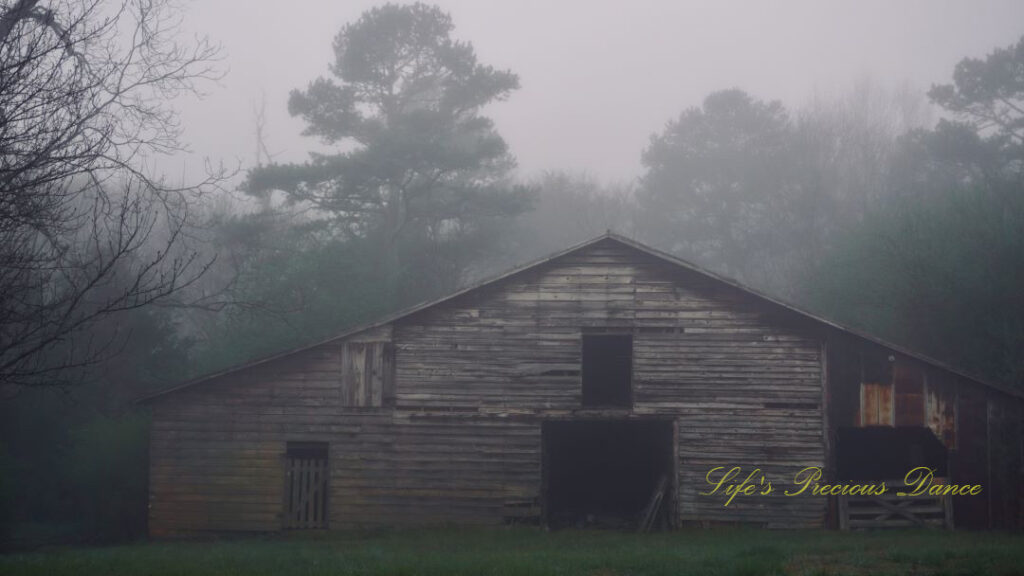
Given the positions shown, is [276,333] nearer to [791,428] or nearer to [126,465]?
[126,465]

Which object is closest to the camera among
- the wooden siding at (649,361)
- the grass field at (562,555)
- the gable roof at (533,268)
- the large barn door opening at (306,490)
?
the grass field at (562,555)

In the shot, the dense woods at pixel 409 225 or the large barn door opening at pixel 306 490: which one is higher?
the dense woods at pixel 409 225

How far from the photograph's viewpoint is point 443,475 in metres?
20.3

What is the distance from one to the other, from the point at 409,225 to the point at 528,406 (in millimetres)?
23402

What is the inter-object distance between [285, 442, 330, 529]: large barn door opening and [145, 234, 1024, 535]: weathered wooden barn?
0.05 m

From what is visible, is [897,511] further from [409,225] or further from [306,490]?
[409,225]

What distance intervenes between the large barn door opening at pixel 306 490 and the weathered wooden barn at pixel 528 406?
46 millimetres

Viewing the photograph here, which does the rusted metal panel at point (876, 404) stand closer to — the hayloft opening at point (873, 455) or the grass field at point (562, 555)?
the grass field at point (562, 555)

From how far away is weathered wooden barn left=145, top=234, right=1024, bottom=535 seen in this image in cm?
2002

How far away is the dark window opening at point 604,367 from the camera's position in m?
24.5

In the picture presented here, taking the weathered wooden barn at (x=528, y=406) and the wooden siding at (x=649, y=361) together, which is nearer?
the weathered wooden barn at (x=528, y=406)

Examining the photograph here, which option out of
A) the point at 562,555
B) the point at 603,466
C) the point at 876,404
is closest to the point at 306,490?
the point at 562,555

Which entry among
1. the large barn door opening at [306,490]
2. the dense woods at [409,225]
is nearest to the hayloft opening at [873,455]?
the dense woods at [409,225]

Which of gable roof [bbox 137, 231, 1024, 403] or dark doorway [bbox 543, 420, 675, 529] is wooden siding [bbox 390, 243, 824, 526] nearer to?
gable roof [bbox 137, 231, 1024, 403]
